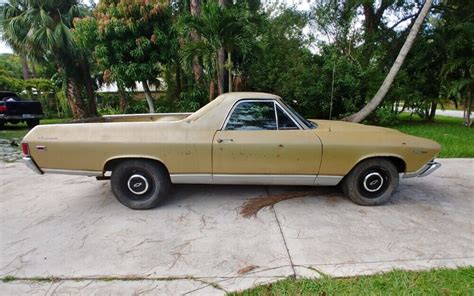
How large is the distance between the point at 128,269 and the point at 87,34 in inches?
314

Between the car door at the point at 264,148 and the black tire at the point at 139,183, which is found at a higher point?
the car door at the point at 264,148

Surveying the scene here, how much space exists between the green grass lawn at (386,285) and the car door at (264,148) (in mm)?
1431

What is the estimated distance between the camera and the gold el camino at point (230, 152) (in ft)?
11.1

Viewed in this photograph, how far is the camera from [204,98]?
983 centimetres

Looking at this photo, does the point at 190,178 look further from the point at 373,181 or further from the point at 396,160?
the point at 396,160

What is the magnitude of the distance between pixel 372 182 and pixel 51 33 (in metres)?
11.6

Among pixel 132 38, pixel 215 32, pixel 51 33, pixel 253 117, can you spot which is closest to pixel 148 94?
pixel 132 38

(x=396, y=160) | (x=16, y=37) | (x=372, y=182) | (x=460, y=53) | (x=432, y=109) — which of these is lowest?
(x=372, y=182)

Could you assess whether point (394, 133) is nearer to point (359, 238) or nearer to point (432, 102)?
point (359, 238)

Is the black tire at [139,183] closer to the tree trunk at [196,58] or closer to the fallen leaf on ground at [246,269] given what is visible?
the fallen leaf on ground at [246,269]

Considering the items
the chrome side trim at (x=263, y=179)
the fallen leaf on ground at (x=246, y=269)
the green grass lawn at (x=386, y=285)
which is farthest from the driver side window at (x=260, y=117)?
the green grass lawn at (x=386, y=285)

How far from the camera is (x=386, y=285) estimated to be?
7.42 feet

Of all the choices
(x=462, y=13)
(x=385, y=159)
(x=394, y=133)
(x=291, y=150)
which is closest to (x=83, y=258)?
(x=291, y=150)

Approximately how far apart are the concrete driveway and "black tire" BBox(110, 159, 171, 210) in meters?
0.14
